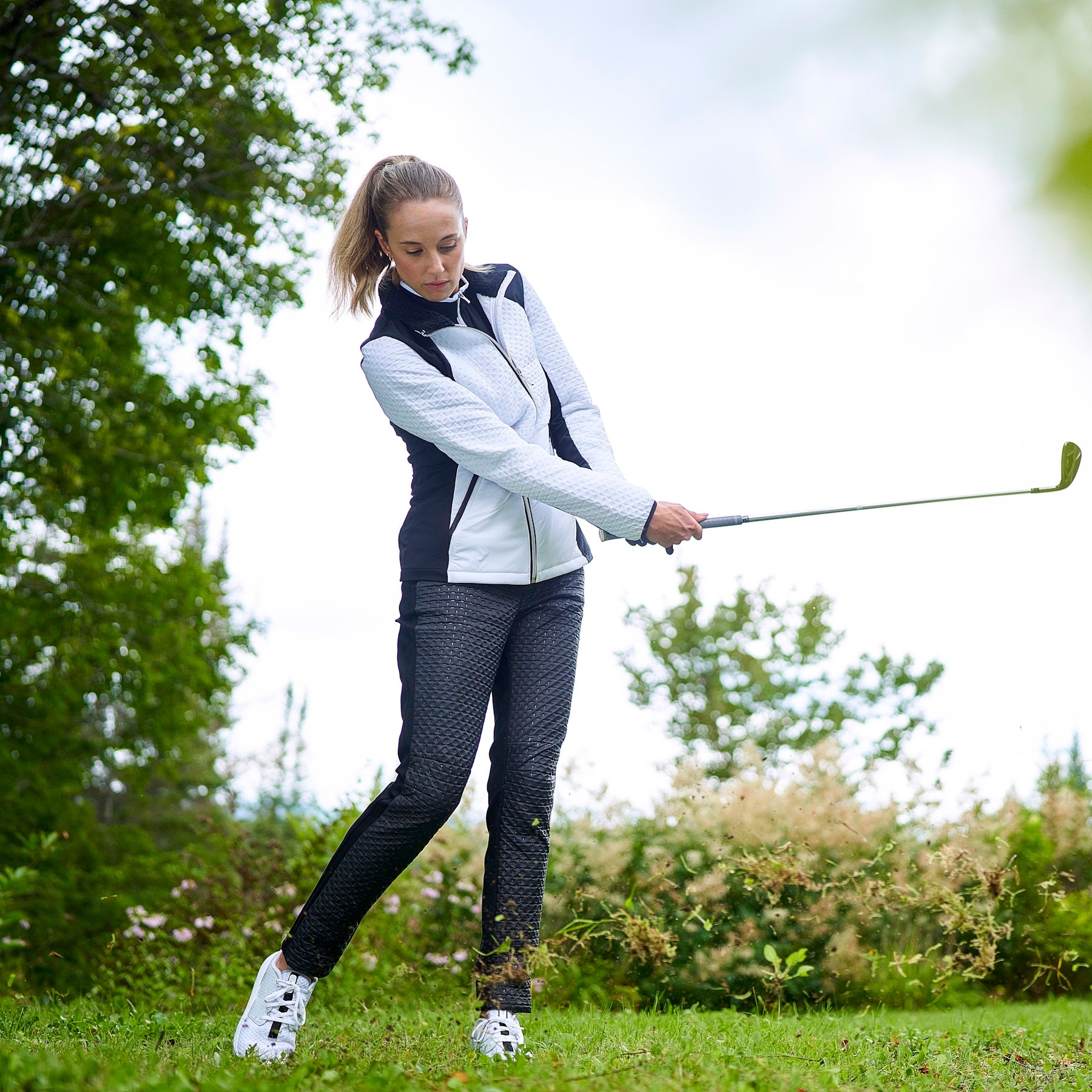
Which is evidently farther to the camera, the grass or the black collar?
the black collar

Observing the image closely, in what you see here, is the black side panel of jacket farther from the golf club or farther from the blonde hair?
the golf club

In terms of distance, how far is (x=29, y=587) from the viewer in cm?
976

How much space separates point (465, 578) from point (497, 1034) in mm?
940

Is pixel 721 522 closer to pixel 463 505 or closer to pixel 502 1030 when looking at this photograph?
pixel 463 505

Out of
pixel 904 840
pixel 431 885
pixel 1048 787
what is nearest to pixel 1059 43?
pixel 904 840

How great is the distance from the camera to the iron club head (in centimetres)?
269

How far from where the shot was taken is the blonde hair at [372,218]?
2596 mm

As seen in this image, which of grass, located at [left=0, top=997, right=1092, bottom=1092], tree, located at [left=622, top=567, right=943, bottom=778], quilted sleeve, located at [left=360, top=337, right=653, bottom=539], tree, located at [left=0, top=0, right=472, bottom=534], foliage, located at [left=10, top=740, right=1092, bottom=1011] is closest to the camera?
grass, located at [left=0, top=997, right=1092, bottom=1092]

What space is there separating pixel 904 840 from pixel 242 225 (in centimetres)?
609

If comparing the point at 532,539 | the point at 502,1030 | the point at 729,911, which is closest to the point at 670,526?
the point at 532,539

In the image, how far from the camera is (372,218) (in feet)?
8.84

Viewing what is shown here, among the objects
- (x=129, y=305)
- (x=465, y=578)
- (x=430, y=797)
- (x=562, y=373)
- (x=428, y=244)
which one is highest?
(x=129, y=305)

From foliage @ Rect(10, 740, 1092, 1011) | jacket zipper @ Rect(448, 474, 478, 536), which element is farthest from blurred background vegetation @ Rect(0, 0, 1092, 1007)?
jacket zipper @ Rect(448, 474, 478, 536)

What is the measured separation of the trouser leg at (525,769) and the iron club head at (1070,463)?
117cm
